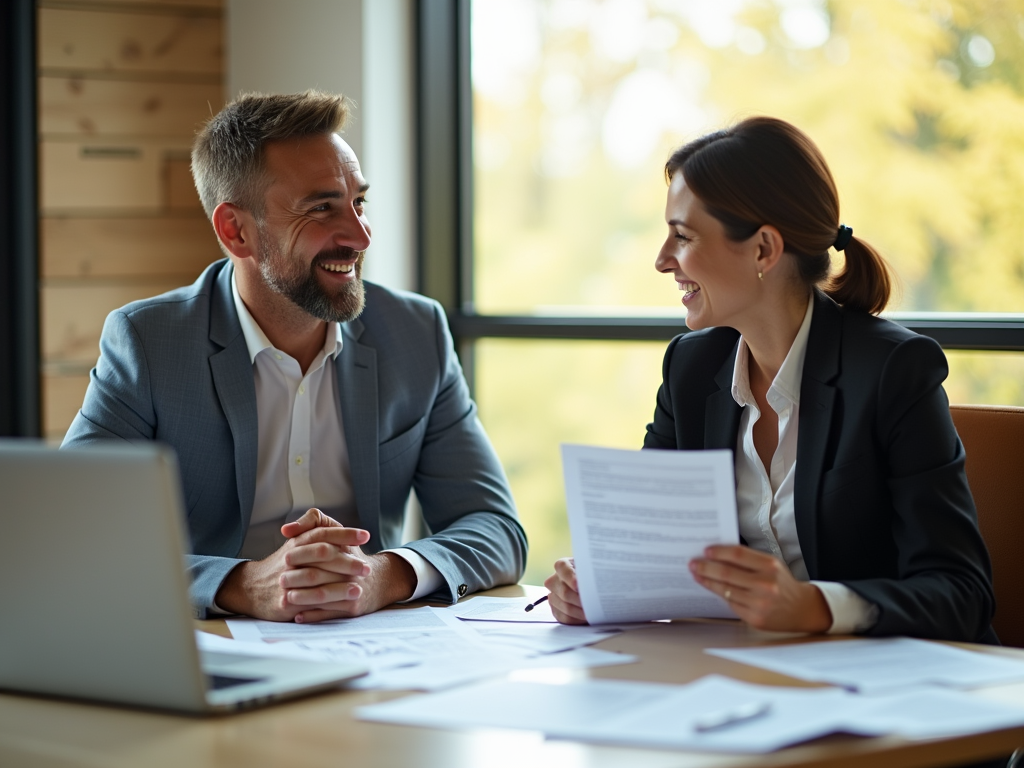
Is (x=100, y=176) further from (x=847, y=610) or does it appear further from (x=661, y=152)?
(x=661, y=152)

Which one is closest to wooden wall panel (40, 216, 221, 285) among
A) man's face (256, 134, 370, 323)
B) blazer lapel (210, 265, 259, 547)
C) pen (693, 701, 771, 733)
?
man's face (256, 134, 370, 323)

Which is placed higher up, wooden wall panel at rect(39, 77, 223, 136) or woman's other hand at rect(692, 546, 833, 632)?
wooden wall panel at rect(39, 77, 223, 136)

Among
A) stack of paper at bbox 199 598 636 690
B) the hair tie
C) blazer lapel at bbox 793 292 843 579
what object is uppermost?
the hair tie

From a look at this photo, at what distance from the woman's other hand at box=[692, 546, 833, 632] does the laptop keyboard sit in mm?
557

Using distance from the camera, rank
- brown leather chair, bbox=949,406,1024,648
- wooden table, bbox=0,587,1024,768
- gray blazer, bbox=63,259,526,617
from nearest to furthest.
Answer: wooden table, bbox=0,587,1024,768
brown leather chair, bbox=949,406,1024,648
gray blazer, bbox=63,259,526,617

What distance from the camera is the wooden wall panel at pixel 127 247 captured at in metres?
3.41

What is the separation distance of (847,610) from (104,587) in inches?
35.4

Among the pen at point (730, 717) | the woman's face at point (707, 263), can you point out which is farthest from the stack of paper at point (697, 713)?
the woman's face at point (707, 263)

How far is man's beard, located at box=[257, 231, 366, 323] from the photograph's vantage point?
2.19 m

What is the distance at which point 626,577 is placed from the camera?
5.00 ft

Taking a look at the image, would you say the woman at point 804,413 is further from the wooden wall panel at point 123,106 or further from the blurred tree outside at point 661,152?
the wooden wall panel at point 123,106

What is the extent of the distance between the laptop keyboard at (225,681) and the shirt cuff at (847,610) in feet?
2.34

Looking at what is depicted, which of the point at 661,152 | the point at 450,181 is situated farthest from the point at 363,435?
the point at 661,152

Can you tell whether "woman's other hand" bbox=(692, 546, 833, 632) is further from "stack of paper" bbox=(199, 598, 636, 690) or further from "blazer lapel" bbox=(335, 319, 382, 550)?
"blazer lapel" bbox=(335, 319, 382, 550)
